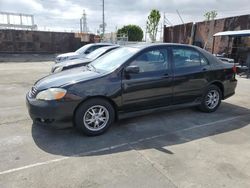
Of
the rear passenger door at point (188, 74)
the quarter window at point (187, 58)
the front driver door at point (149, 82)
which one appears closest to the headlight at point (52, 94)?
the front driver door at point (149, 82)

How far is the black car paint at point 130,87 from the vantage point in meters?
3.56

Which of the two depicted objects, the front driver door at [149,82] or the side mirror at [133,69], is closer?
the side mirror at [133,69]

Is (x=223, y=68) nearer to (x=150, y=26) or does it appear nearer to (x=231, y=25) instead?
(x=231, y=25)

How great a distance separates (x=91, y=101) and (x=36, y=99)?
2.85 feet

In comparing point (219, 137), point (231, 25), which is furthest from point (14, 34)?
point (219, 137)

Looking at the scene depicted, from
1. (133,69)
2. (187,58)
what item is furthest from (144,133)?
(187,58)

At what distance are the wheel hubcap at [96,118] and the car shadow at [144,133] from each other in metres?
0.18

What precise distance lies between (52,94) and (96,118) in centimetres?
81

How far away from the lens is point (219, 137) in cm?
386

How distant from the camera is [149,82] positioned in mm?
4180

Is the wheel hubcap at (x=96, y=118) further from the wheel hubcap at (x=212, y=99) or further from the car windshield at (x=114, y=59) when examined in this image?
the wheel hubcap at (x=212, y=99)

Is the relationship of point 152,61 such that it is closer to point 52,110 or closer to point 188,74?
point 188,74

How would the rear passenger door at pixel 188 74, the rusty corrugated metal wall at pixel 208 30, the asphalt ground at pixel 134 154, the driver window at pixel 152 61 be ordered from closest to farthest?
the asphalt ground at pixel 134 154, the driver window at pixel 152 61, the rear passenger door at pixel 188 74, the rusty corrugated metal wall at pixel 208 30

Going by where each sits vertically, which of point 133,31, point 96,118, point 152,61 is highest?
point 133,31
